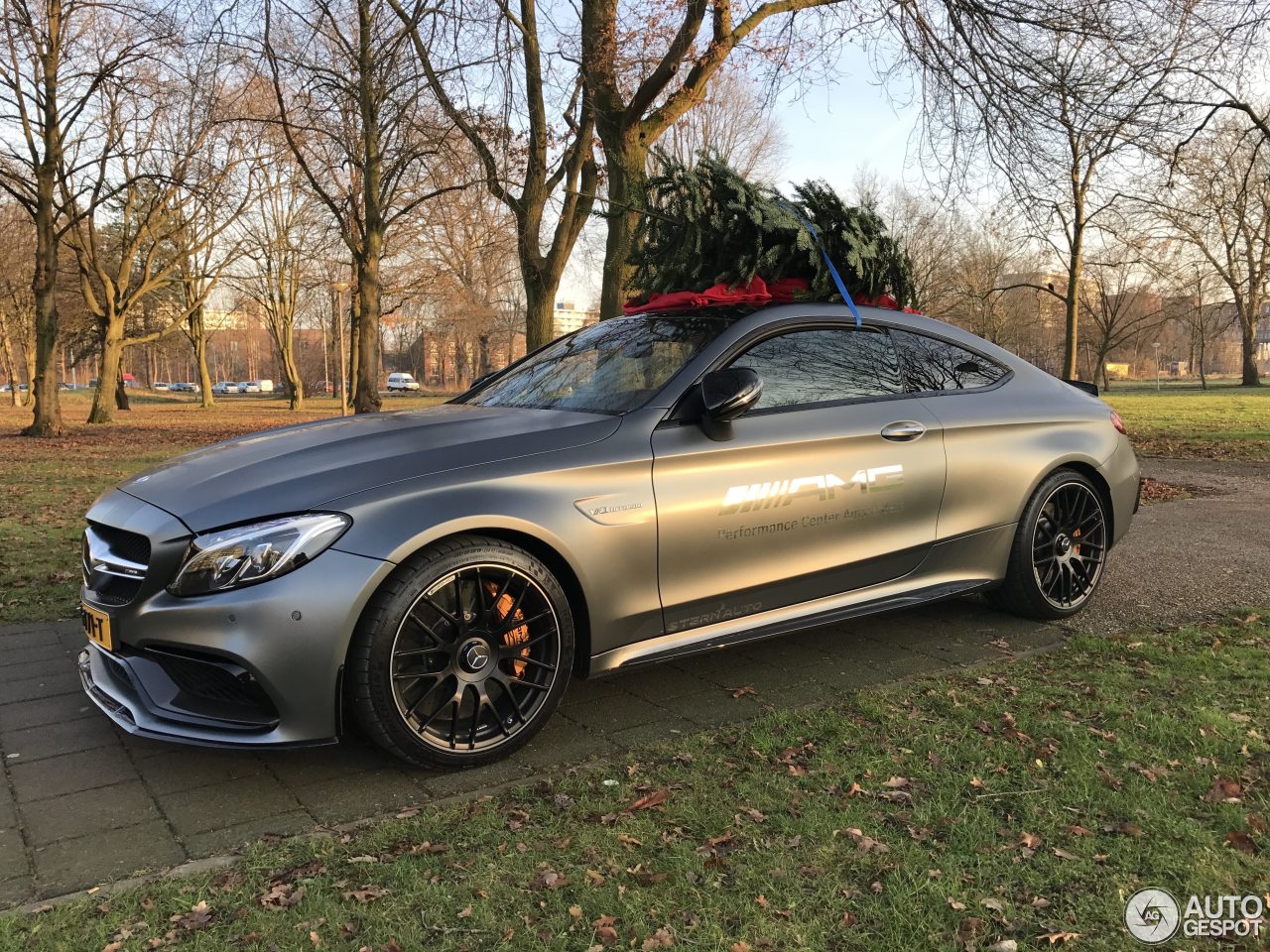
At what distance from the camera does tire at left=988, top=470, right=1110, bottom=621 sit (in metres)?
4.44

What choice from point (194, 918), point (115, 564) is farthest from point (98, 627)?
point (194, 918)

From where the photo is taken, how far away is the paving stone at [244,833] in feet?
8.37

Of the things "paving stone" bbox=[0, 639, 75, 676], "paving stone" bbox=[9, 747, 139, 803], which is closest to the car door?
"paving stone" bbox=[9, 747, 139, 803]

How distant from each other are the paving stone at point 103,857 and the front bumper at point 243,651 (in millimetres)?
275

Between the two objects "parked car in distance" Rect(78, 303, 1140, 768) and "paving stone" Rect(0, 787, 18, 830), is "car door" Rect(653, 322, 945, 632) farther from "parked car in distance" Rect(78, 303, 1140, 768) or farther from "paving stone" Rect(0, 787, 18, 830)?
"paving stone" Rect(0, 787, 18, 830)

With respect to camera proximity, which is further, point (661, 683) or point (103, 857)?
point (661, 683)

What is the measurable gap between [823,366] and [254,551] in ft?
7.89

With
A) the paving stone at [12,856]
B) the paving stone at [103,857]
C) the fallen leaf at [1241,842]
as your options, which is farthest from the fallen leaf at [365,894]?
the fallen leaf at [1241,842]

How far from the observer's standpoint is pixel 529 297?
12.4m

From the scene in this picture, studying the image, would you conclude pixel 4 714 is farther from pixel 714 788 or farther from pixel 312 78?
pixel 312 78

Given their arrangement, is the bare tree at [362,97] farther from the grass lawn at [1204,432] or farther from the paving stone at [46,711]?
the grass lawn at [1204,432]

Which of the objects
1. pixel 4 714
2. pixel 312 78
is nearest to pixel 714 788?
pixel 4 714

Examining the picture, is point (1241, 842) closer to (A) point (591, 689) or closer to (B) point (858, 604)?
(B) point (858, 604)

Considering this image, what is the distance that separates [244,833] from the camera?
2641 mm
